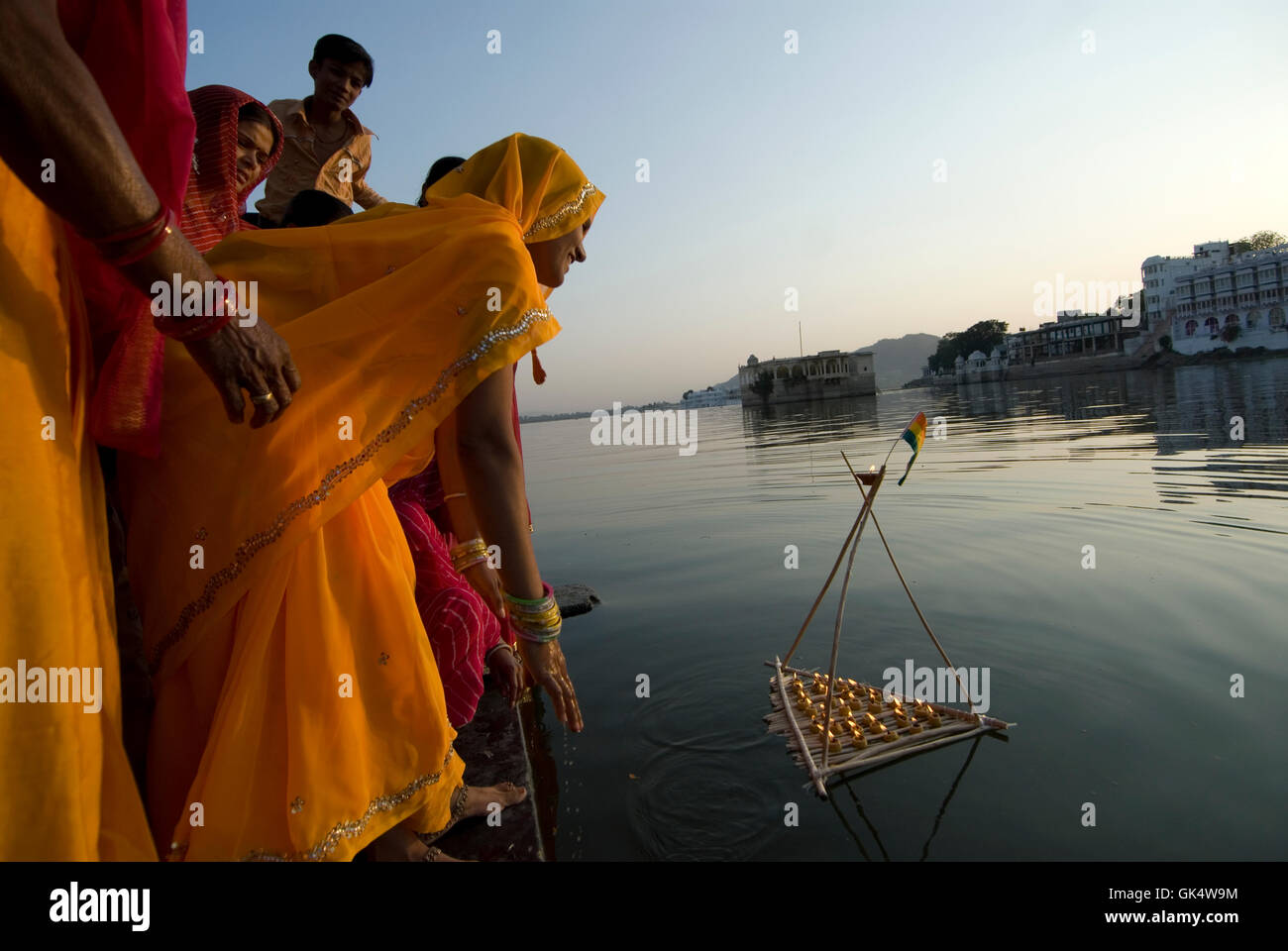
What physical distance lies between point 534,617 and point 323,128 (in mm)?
3557

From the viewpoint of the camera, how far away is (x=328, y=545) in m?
1.48

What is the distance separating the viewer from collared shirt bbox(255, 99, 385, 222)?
3.86 m

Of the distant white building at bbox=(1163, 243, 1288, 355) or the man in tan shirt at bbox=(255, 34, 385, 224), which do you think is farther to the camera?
the distant white building at bbox=(1163, 243, 1288, 355)

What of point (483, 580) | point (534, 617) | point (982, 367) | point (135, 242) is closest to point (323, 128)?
point (483, 580)

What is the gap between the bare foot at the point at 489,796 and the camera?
2.19 meters

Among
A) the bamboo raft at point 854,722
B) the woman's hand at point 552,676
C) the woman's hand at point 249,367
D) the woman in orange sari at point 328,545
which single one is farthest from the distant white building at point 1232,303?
the woman's hand at point 249,367

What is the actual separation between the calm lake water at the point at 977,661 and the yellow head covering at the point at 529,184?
6.77ft

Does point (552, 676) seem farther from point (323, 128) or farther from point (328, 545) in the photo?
point (323, 128)

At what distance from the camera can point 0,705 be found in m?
1.02

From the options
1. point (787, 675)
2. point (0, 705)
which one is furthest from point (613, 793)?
point (0, 705)

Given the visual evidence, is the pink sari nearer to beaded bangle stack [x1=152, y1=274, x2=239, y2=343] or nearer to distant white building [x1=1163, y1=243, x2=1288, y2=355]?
beaded bangle stack [x1=152, y1=274, x2=239, y2=343]

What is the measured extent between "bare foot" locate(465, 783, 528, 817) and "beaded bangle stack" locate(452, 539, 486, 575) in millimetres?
723

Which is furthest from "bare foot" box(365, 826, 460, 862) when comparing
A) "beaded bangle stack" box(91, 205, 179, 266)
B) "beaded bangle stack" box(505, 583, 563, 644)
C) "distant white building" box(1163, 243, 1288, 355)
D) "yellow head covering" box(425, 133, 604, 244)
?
"distant white building" box(1163, 243, 1288, 355)
